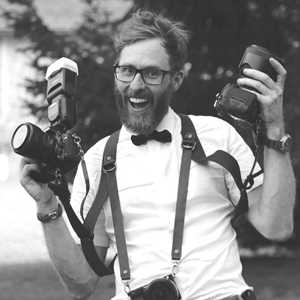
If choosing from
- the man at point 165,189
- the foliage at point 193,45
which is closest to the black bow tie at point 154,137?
the man at point 165,189

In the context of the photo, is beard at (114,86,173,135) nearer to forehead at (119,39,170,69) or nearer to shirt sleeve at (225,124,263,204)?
forehead at (119,39,170,69)

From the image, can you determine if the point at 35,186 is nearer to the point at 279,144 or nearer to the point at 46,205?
the point at 46,205

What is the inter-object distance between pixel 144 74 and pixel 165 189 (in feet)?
1.66

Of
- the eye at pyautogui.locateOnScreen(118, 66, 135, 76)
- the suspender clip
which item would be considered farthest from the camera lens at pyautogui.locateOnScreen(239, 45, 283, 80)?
the suspender clip

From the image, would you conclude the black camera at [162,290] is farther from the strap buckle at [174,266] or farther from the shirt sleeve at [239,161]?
the shirt sleeve at [239,161]

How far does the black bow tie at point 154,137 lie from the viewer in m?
3.83

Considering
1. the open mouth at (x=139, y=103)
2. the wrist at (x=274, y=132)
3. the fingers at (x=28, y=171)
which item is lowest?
the fingers at (x=28, y=171)

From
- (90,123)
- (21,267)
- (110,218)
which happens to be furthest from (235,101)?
(21,267)

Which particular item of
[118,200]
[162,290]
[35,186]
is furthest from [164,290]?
[35,186]

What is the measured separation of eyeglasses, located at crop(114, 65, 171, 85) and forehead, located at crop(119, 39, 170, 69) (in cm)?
2

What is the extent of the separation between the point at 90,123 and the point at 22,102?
2.65 feet

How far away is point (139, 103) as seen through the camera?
3826 mm

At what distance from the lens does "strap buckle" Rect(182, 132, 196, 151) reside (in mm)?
3752

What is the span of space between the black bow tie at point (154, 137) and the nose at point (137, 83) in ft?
0.66
